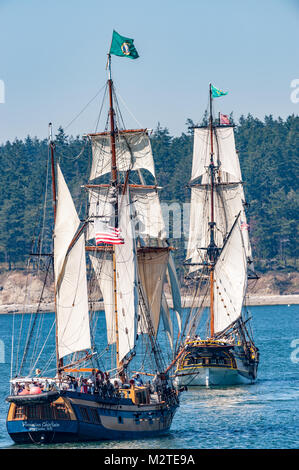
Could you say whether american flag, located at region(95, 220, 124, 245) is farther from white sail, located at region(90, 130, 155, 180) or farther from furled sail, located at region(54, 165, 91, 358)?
white sail, located at region(90, 130, 155, 180)

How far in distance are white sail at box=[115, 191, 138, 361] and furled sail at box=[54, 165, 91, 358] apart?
3.01m

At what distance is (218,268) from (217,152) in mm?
14075

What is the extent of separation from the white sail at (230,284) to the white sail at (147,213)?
11.6 meters

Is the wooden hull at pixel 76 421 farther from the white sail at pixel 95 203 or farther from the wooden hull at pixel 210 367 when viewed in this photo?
the wooden hull at pixel 210 367

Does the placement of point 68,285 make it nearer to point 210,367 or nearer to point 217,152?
point 210,367

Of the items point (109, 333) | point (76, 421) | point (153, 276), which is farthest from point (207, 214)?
point (76, 421)

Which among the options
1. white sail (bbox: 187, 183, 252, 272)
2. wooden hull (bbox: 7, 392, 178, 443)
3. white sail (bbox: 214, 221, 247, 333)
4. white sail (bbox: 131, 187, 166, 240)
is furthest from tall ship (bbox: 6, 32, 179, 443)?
white sail (bbox: 187, 183, 252, 272)

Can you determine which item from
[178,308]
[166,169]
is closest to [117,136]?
[178,308]

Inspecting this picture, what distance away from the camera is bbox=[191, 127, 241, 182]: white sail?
307 feet

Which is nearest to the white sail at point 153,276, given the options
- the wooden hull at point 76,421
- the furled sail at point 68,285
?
the furled sail at point 68,285

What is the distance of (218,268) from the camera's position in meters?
84.1

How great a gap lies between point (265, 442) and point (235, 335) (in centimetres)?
3434

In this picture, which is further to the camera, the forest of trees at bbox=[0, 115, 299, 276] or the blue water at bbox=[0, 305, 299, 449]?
the forest of trees at bbox=[0, 115, 299, 276]
